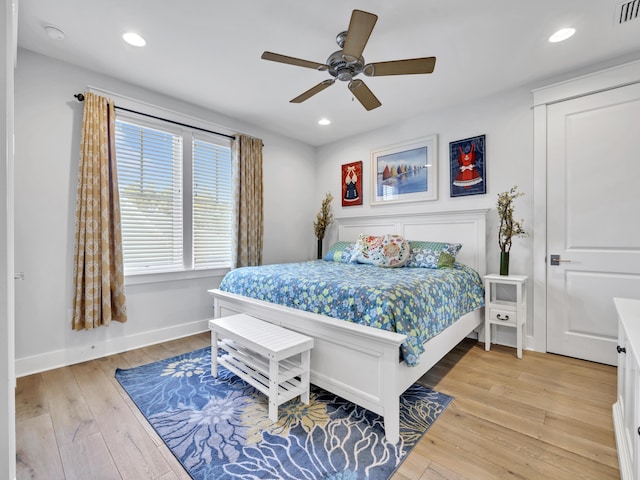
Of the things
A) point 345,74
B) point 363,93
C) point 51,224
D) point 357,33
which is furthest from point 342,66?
point 51,224

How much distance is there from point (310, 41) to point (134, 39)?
134 cm

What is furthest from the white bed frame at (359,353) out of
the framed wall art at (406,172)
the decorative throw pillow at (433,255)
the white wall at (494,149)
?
the framed wall art at (406,172)

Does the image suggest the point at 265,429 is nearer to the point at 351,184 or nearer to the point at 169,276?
the point at 169,276

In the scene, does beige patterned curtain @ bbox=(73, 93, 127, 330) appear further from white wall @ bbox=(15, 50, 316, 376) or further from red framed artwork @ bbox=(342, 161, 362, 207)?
red framed artwork @ bbox=(342, 161, 362, 207)

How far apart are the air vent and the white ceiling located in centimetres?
4

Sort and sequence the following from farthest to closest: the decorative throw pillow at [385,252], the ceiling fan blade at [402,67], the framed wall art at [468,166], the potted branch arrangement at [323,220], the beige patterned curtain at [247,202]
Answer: the potted branch arrangement at [323,220] < the beige patterned curtain at [247,202] < the framed wall art at [468,166] < the decorative throw pillow at [385,252] < the ceiling fan blade at [402,67]

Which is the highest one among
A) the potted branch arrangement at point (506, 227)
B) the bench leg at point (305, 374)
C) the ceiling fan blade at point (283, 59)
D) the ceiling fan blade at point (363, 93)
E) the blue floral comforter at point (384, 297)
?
the ceiling fan blade at point (283, 59)

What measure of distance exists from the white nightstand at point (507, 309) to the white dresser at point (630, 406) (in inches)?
38.8

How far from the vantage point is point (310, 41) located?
2229mm

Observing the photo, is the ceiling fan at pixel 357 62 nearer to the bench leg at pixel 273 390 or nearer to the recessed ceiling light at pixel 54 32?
the recessed ceiling light at pixel 54 32

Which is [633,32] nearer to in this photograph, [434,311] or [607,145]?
[607,145]

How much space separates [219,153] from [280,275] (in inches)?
77.5

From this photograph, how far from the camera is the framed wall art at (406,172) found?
350cm

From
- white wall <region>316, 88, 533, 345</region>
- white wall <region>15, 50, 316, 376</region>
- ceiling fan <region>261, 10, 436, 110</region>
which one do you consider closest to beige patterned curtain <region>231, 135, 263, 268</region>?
white wall <region>15, 50, 316, 376</region>
